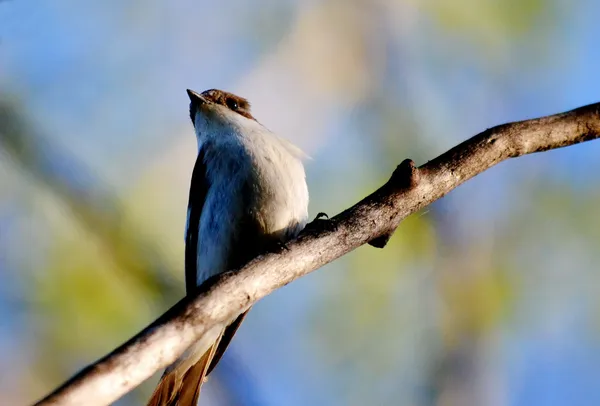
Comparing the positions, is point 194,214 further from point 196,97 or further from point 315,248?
point 315,248

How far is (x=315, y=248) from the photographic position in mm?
2715

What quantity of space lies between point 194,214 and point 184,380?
1212 millimetres

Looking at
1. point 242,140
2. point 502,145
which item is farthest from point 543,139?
point 242,140

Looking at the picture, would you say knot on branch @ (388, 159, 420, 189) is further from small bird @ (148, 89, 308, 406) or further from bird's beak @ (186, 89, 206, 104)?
bird's beak @ (186, 89, 206, 104)

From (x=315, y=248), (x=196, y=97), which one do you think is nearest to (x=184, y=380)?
(x=315, y=248)

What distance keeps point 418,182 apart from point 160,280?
2727 mm

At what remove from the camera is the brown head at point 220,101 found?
451 centimetres

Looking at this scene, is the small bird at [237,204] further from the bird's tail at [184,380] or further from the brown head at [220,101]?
the brown head at [220,101]

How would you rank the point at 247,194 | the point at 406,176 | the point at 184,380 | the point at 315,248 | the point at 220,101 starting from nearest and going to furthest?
the point at 315,248, the point at 406,176, the point at 184,380, the point at 247,194, the point at 220,101

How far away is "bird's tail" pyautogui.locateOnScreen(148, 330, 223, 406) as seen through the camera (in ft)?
10.5

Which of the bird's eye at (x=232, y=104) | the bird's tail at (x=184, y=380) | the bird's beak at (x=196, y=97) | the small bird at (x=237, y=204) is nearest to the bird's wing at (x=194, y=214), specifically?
the small bird at (x=237, y=204)

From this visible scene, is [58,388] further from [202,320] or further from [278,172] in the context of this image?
[278,172]

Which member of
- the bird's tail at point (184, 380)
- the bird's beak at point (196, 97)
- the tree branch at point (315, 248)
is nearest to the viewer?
the tree branch at point (315, 248)

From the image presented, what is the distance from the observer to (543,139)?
310 cm
